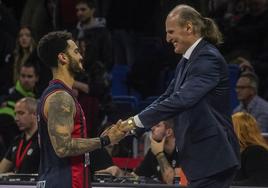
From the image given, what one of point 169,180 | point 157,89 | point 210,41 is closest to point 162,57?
point 157,89

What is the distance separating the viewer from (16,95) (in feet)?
30.4

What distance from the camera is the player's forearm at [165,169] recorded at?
6.77 m

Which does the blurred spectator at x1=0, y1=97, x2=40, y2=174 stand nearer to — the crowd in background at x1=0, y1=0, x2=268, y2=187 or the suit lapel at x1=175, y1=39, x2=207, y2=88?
the crowd in background at x1=0, y1=0, x2=268, y2=187

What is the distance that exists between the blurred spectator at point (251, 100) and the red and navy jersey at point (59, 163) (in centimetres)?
374

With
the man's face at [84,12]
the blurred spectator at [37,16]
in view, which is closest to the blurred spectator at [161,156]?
the man's face at [84,12]

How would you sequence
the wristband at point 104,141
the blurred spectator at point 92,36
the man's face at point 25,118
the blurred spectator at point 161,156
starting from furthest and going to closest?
the blurred spectator at point 92,36, the man's face at point 25,118, the blurred spectator at point 161,156, the wristband at point 104,141

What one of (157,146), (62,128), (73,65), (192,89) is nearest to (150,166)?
(157,146)

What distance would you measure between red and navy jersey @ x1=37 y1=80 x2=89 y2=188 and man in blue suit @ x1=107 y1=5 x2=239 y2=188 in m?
0.40

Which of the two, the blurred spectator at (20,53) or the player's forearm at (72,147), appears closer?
the player's forearm at (72,147)

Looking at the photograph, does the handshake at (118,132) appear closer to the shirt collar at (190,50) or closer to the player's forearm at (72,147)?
the player's forearm at (72,147)

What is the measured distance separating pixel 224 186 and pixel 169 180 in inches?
76.3

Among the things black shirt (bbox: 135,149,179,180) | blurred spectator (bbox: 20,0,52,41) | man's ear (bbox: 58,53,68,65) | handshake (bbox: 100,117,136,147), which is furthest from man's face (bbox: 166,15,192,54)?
blurred spectator (bbox: 20,0,52,41)

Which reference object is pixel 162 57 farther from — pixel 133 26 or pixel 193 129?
pixel 193 129

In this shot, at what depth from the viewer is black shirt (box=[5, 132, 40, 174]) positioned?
746cm
